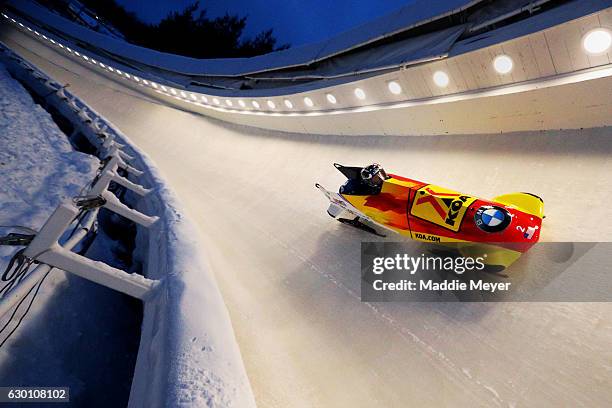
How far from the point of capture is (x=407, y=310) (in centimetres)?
306

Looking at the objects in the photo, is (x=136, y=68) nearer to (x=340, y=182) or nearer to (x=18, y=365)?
(x=340, y=182)

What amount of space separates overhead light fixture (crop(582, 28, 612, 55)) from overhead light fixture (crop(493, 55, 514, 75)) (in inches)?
27.4

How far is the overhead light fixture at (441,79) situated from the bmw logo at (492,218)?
228cm

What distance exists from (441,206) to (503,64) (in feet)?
6.42

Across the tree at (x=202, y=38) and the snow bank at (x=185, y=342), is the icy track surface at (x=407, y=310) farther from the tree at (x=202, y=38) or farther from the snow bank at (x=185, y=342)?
the tree at (x=202, y=38)

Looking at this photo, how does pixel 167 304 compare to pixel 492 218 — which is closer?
pixel 167 304

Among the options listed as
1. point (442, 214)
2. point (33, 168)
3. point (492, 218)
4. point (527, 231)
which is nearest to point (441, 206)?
point (442, 214)

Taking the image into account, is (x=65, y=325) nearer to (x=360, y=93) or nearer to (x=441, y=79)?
(x=441, y=79)

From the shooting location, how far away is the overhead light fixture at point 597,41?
10.1 feet

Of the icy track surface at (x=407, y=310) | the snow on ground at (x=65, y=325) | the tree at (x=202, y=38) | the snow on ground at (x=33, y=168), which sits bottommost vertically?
the snow on ground at (x=65, y=325)

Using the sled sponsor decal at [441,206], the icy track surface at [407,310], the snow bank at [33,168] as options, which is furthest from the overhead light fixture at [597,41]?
the snow bank at [33,168]

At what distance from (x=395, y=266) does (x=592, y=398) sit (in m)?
1.81

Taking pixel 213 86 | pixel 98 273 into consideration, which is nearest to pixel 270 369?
pixel 98 273

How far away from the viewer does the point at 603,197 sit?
3094 mm
